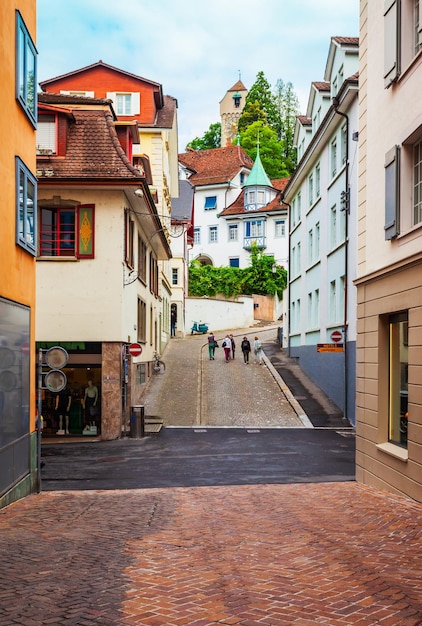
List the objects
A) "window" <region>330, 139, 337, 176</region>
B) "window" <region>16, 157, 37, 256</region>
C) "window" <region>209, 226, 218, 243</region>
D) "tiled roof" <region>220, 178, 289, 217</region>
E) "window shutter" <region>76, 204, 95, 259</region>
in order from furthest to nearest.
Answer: "window" <region>209, 226, 218, 243</region>
"tiled roof" <region>220, 178, 289, 217</region>
"window" <region>330, 139, 337, 176</region>
"window shutter" <region>76, 204, 95, 259</region>
"window" <region>16, 157, 37, 256</region>

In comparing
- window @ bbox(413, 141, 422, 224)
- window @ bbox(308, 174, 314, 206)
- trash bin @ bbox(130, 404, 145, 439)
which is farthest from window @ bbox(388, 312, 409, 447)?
window @ bbox(308, 174, 314, 206)

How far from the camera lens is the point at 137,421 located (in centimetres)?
2391

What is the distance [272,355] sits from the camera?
42781 millimetres

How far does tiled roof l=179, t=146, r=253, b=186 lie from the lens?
8404 cm

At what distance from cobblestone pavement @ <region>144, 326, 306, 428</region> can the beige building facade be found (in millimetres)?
12907

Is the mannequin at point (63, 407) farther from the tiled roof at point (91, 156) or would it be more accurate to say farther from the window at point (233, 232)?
the window at point (233, 232)

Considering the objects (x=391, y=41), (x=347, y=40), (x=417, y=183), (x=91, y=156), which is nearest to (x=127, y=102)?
(x=347, y=40)

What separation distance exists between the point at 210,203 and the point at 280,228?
1047cm

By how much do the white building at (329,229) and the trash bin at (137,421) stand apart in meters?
6.08

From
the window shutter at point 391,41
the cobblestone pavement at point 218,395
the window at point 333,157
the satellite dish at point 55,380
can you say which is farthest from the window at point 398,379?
the window at point 333,157

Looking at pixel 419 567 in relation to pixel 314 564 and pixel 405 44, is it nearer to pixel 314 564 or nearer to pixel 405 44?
pixel 314 564

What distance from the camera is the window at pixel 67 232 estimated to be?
2431 centimetres

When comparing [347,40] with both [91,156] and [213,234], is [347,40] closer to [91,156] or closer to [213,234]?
[91,156]

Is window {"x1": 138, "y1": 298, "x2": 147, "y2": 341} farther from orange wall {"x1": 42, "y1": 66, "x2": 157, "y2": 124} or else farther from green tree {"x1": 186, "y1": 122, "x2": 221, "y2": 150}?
green tree {"x1": 186, "y1": 122, "x2": 221, "y2": 150}
